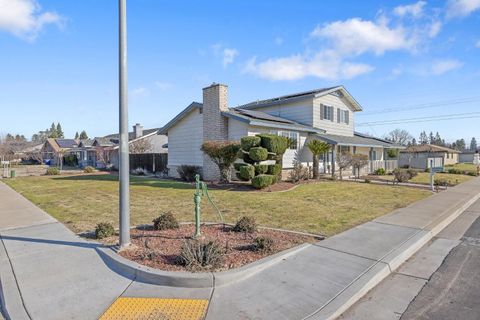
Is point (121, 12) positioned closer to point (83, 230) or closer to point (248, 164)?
point (83, 230)

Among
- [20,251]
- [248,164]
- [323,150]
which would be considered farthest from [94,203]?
[323,150]

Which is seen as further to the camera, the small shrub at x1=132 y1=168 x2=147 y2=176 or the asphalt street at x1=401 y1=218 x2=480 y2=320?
the small shrub at x1=132 y1=168 x2=147 y2=176

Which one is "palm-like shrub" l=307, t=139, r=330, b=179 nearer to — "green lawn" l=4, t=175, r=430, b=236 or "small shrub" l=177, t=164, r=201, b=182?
"green lawn" l=4, t=175, r=430, b=236

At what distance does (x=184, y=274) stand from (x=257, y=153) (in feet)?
33.8

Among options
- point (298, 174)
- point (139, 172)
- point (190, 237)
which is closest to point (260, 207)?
point (190, 237)

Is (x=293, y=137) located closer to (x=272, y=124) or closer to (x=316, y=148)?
(x=316, y=148)

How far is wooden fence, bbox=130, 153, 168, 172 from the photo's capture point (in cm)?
2577

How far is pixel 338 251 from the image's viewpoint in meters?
5.46

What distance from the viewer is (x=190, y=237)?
602cm

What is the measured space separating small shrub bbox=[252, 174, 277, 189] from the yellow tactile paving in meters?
10.4

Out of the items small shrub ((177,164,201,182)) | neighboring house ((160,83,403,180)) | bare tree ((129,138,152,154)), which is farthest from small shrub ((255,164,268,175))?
bare tree ((129,138,152,154))

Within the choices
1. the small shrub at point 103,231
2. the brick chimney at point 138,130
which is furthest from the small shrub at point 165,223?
the brick chimney at point 138,130

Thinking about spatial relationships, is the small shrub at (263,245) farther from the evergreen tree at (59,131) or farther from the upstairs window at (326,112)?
the evergreen tree at (59,131)

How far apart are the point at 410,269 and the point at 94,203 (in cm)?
996
